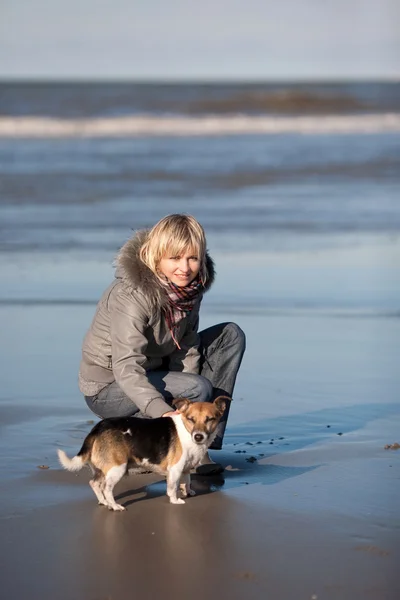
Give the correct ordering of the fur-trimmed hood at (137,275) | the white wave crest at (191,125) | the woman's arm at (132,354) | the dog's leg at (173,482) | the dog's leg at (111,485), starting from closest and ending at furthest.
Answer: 1. the dog's leg at (111,485)
2. the dog's leg at (173,482)
3. the woman's arm at (132,354)
4. the fur-trimmed hood at (137,275)
5. the white wave crest at (191,125)

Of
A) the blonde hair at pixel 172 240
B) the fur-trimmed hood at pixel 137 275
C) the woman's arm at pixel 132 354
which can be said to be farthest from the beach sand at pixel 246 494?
the blonde hair at pixel 172 240

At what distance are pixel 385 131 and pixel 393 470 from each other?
76.7 feet

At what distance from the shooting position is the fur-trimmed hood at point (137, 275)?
192 inches

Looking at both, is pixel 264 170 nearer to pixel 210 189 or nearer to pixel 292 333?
pixel 210 189

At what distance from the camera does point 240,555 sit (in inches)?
151

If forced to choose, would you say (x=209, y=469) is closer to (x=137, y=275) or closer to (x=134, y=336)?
(x=134, y=336)

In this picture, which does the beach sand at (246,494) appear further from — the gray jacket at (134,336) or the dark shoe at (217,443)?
the gray jacket at (134,336)

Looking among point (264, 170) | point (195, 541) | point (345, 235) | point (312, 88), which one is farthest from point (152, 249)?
point (312, 88)

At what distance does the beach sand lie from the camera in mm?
3621

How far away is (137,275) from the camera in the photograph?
492 centimetres

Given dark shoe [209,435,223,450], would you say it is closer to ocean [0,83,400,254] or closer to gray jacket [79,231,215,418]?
gray jacket [79,231,215,418]

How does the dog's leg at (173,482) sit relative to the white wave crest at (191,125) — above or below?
below

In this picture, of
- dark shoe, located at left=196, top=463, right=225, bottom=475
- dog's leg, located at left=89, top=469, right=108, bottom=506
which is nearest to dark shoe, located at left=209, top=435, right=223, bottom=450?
dark shoe, located at left=196, top=463, right=225, bottom=475

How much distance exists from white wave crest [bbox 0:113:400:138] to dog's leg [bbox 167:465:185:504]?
22.1 meters
